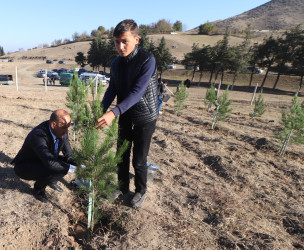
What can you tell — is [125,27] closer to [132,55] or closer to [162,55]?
[132,55]

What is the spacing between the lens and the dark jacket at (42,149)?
225 cm

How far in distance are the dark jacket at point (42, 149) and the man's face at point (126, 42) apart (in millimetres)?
1231

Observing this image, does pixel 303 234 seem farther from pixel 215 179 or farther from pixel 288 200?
pixel 215 179

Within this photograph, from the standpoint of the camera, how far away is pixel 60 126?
2.20m

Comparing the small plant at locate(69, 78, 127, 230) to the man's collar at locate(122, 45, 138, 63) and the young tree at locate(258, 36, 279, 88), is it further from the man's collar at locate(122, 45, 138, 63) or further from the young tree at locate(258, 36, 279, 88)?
the young tree at locate(258, 36, 279, 88)

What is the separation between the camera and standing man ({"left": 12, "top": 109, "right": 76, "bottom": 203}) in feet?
7.32

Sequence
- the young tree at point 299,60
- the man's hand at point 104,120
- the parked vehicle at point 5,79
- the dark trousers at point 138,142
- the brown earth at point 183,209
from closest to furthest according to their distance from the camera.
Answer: the man's hand at point 104,120, the brown earth at point 183,209, the dark trousers at point 138,142, the parked vehicle at point 5,79, the young tree at point 299,60

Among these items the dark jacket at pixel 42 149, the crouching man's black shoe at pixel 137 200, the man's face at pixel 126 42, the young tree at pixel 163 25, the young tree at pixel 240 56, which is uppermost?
the young tree at pixel 163 25

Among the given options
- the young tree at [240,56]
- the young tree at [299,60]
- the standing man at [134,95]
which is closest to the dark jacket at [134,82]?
the standing man at [134,95]

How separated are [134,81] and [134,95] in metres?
0.21

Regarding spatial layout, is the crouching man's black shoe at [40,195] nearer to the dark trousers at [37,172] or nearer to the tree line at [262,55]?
the dark trousers at [37,172]

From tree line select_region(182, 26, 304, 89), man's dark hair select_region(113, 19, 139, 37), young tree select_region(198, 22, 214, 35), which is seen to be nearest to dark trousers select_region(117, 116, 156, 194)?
man's dark hair select_region(113, 19, 139, 37)

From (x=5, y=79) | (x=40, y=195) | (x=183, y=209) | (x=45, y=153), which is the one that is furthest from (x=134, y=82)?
(x=5, y=79)

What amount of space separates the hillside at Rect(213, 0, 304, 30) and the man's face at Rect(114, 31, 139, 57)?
10899cm
